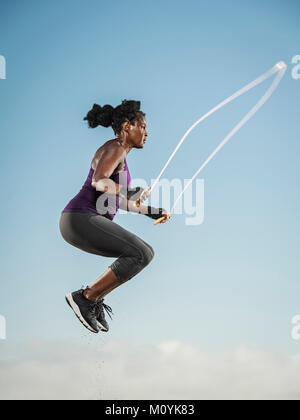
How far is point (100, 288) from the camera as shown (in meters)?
5.59

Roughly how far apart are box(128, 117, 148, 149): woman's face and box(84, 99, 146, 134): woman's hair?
63 millimetres

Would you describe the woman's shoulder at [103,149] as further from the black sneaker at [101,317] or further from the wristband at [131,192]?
the black sneaker at [101,317]

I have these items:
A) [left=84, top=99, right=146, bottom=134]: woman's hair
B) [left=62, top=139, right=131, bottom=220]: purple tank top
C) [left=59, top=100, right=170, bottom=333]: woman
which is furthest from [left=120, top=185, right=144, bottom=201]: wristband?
[left=84, top=99, right=146, bottom=134]: woman's hair

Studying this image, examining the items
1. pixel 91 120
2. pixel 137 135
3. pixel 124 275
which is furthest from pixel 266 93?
pixel 124 275

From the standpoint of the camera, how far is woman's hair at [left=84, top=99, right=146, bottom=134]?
5.71m

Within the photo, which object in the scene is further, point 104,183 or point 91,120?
point 91,120

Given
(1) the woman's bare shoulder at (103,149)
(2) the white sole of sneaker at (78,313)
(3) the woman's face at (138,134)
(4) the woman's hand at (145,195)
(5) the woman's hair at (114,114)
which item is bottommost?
(2) the white sole of sneaker at (78,313)

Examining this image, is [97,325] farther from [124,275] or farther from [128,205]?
[128,205]

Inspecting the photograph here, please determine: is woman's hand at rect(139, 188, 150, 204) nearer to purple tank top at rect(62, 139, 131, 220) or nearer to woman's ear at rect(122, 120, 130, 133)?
purple tank top at rect(62, 139, 131, 220)

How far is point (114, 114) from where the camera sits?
574cm

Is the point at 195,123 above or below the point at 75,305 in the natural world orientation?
above

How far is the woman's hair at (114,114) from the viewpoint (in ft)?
18.7

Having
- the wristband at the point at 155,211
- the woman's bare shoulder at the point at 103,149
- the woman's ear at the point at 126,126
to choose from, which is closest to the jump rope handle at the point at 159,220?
the wristband at the point at 155,211

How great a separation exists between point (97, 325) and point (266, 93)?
2.69m
